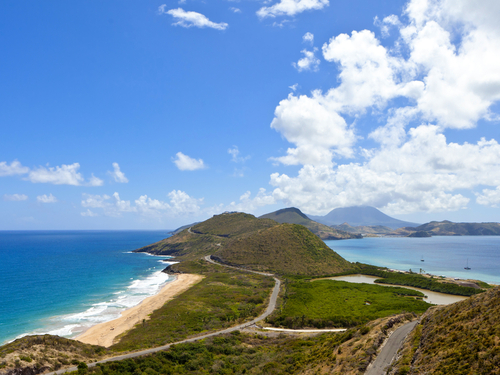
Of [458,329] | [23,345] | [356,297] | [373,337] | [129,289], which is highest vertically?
[458,329]

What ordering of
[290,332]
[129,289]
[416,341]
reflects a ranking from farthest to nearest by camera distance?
[129,289], [290,332], [416,341]

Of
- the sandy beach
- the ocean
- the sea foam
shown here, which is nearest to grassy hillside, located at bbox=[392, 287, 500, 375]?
the sandy beach

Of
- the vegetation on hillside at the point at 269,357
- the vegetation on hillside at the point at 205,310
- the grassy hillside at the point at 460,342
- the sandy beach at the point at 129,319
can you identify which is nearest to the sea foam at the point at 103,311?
the sandy beach at the point at 129,319

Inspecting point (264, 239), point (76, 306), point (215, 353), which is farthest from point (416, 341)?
point (264, 239)

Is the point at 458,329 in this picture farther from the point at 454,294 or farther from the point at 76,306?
the point at 76,306

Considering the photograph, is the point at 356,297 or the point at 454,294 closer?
the point at 356,297

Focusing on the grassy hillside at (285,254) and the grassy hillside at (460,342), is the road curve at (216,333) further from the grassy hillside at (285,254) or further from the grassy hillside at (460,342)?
the grassy hillside at (460,342)

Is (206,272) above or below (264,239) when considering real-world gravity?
below
